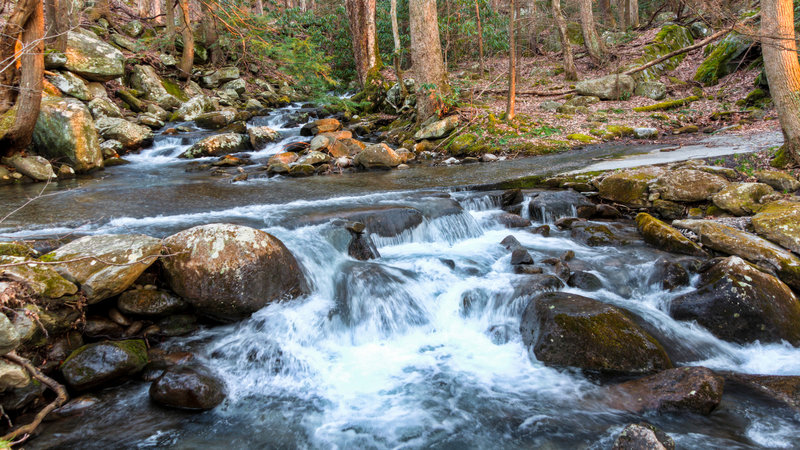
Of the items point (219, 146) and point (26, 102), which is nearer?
point (26, 102)

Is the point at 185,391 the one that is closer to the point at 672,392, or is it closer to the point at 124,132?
the point at 672,392

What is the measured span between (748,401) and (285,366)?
14.3 feet

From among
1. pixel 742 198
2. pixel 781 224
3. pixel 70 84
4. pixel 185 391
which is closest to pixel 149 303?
pixel 185 391

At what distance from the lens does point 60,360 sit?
3.89 m

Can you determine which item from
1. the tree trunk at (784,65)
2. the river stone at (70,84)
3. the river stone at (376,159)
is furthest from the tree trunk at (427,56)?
the river stone at (70,84)

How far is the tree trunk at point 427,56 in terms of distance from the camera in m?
13.7

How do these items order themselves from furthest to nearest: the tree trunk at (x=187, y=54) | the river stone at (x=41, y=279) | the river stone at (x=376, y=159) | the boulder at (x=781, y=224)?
the tree trunk at (x=187, y=54) → the river stone at (x=376, y=159) → the boulder at (x=781, y=224) → the river stone at (x=41, y=279)

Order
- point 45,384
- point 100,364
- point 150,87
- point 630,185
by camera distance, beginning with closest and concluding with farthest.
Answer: point 45,384 < point 100,364 < point 630,185 < point 150,87

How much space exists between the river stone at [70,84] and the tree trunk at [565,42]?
18458 millimetres

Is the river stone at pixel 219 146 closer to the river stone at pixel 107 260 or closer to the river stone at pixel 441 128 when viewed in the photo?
the river stone at pixel 441 128

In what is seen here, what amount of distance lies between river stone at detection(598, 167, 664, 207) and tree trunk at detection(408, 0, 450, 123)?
293 inches

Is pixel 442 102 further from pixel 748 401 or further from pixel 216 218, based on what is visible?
pixel 748 401

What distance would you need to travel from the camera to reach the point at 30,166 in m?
9.73

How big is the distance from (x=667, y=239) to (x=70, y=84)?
16.8 metres
